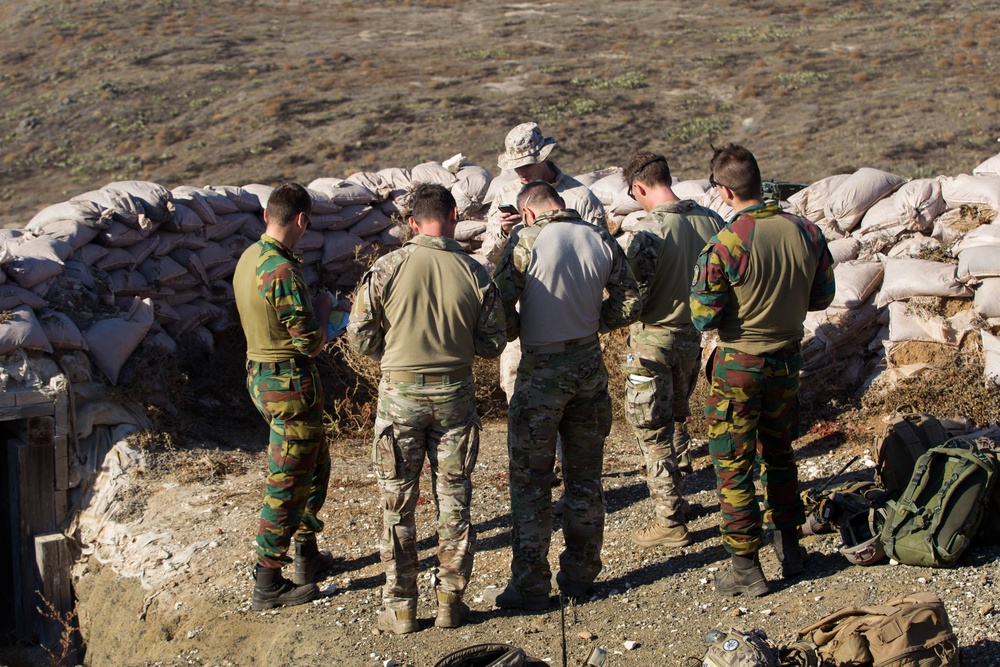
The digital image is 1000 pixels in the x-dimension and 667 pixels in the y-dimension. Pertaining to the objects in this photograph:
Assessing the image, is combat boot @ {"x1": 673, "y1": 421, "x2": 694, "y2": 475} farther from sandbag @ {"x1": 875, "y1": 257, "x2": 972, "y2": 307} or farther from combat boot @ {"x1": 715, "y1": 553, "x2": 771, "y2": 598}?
sandbag @ {"x1": 875, "y1": 257, "x2": 972, "y2": 307}

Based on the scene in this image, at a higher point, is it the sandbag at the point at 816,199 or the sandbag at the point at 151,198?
the sandbag at the point at 151,198

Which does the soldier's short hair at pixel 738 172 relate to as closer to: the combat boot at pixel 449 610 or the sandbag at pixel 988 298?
the combat boot at pixel 449 610

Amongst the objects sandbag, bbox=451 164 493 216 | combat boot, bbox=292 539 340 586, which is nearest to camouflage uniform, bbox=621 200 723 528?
combat boot, bbox=292 539 340 586

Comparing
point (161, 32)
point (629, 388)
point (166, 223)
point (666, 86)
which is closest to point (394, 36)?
point (161, 32)

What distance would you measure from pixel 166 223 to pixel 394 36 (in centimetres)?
1678

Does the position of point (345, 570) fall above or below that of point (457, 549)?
below

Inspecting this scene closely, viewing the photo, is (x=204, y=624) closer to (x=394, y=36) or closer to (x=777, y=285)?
(x=777, y=285)

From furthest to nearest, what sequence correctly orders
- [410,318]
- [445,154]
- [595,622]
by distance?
[445,154], [595,622], [410,318]

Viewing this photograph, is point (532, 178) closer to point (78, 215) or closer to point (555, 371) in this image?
point (555, 371)

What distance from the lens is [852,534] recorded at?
4355 millimetres

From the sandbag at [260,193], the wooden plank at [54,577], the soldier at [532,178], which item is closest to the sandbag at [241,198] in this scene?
the sandbag at [260,193]

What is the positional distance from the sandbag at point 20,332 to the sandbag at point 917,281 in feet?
18.1

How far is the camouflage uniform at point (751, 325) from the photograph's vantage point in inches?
154

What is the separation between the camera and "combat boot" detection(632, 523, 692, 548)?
4820 millimetres
